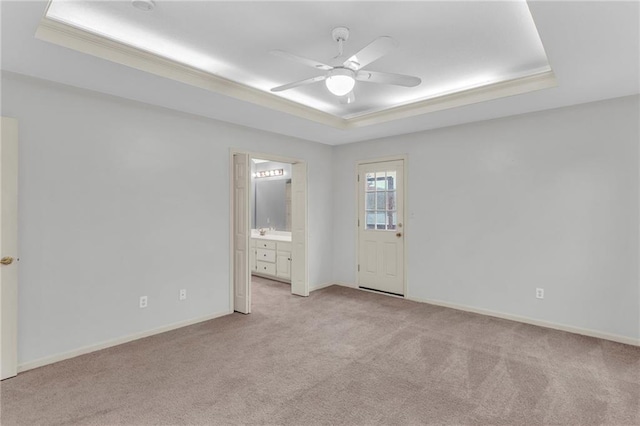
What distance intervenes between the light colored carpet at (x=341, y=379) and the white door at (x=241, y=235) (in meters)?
0.45

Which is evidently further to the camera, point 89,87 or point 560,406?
point 89,87

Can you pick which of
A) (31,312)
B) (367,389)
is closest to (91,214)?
(31,312)

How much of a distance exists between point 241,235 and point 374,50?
9.48 feet

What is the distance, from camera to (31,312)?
2830 mm

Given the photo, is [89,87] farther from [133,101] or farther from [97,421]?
[97,421]

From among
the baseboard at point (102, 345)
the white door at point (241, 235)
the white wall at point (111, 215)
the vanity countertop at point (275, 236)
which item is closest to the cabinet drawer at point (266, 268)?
the vanity countertop at point (275, 236)

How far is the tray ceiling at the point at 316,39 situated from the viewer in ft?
7.25

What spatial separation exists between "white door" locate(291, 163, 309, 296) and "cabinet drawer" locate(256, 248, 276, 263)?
851 mm

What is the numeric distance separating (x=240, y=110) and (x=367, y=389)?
294cm

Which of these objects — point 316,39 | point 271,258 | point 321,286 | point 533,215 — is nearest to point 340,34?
point 316,39

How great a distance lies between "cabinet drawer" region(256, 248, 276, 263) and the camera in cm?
621

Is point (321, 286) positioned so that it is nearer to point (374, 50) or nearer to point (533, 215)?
point (533, 215)

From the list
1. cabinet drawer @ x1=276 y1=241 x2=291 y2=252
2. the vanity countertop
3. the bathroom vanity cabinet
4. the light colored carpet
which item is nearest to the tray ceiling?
the light colored carpet

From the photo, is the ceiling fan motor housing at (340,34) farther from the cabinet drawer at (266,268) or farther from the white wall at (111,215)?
the cabinet drawer at (266,268)
